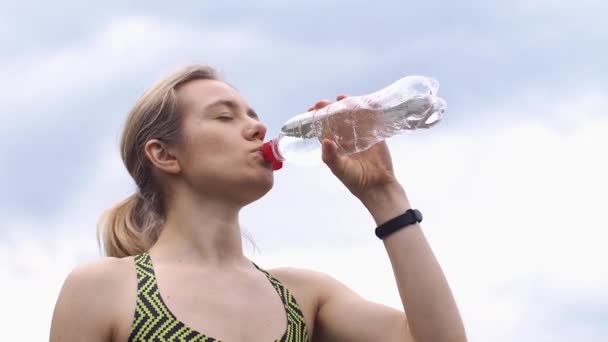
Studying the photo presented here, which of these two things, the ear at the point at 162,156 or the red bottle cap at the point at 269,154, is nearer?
the red bottle cap at the point at 269,154

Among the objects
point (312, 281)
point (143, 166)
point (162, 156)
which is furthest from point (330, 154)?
point (143, 166)

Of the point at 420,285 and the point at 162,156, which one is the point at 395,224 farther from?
the point at 162,156

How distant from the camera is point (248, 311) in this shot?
12.3ft

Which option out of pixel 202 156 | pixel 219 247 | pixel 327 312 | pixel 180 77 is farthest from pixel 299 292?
pixel 180 77

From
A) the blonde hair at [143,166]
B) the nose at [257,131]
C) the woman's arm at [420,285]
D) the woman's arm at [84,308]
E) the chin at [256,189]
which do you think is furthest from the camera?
the blonde hair at [143,166]

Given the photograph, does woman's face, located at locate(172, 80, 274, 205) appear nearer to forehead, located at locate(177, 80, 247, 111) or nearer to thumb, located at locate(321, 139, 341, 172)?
forehead, located at locate(177, 80, 247, 111)

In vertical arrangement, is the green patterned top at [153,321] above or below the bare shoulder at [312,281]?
below

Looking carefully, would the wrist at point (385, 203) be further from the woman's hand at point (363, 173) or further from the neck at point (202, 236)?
the neck at point (202, 236)

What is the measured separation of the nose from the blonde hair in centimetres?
33

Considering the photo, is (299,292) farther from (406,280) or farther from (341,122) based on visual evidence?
(341,122)

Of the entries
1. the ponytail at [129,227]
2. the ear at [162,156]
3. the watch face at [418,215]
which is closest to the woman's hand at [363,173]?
the watch face at [418,215]

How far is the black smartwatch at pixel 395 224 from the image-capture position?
388 cm

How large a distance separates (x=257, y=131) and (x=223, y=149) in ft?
0.64

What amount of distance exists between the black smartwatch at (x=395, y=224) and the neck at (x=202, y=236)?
614 mm
